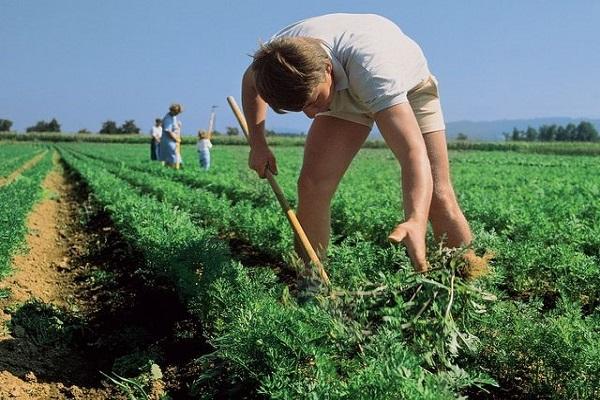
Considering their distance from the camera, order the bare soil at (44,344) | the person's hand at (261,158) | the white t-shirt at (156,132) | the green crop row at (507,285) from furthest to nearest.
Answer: the white t-shirt at (156,132) → the person's hand at (261,158) → the bare soil at (44,344) → the green crop row at (507,285)

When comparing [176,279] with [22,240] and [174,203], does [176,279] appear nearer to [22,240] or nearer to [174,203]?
[22,240]

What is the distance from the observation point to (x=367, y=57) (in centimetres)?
337

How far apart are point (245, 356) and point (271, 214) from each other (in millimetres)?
4302

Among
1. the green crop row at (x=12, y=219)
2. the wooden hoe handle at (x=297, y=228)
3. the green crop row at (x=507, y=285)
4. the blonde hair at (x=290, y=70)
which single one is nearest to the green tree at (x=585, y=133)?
the green crop row at (x=507, y=285)

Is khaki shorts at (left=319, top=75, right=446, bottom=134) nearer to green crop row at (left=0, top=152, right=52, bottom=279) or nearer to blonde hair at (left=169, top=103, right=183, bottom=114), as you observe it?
green crop row at (left=0, top=152, right=52, bottom=279)

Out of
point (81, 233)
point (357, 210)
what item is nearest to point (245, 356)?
point (357, 210)

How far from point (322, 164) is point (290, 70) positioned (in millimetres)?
1014

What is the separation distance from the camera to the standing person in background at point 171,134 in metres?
16.2

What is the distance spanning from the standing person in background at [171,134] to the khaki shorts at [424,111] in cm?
1247

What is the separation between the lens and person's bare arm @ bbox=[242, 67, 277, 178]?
4188 mm

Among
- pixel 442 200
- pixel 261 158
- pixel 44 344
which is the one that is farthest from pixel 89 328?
pixel 442 200

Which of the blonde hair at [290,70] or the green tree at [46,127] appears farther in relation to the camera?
the green tree at [46,127]

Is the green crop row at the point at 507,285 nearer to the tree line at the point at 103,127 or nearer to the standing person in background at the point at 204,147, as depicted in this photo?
the standing person in background at the point at 204,147

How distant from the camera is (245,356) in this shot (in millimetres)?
3180
